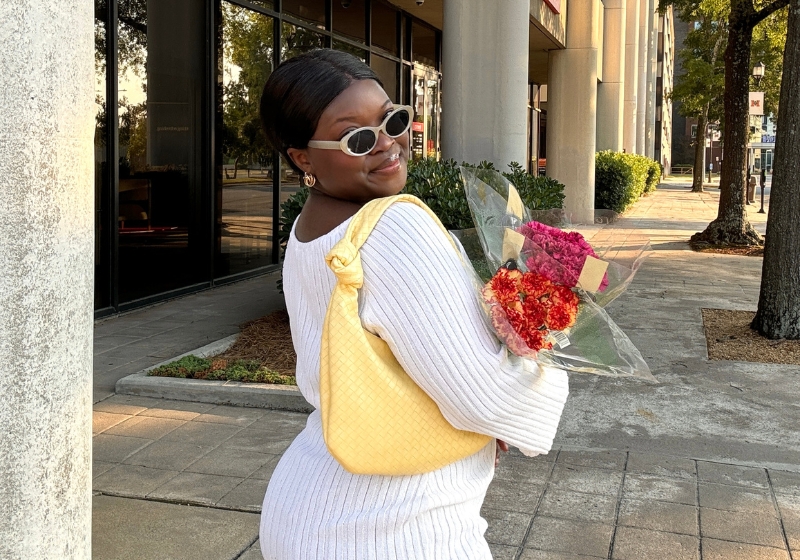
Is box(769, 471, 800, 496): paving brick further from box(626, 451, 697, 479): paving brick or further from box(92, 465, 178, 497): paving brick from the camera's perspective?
box(92, 465, 178, 497): paving brick

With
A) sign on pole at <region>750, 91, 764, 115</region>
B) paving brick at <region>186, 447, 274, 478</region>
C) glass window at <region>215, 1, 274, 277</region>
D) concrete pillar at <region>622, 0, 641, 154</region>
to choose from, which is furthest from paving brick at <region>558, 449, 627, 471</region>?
concrete pillar at <region>622, 0, 641, 154</region>

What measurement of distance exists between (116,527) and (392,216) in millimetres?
3030

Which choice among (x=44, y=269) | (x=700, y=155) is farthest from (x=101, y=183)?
(x=700, y=155)

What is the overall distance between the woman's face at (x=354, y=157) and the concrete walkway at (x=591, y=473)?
20.5 inches

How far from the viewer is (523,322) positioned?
161cm

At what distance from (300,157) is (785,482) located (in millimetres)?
3953

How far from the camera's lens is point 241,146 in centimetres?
1191

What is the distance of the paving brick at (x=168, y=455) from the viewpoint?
4863 millimetres

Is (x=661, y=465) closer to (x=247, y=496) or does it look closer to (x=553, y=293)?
(x=247, y=496)

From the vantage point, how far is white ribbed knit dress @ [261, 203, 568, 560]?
154 cm

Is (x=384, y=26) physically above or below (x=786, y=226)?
above

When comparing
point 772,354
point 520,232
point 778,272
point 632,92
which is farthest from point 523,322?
point 632,92

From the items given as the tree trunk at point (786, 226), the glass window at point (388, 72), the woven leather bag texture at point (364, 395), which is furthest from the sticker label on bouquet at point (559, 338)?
the glass window at point (388, 72)

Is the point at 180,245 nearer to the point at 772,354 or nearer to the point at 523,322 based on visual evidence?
the point at 772,354
